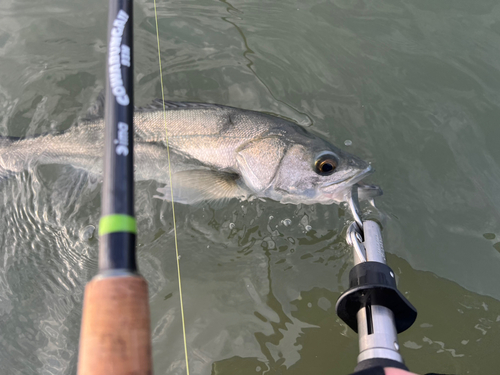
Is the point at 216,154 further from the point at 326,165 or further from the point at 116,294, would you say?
the point at 116,294

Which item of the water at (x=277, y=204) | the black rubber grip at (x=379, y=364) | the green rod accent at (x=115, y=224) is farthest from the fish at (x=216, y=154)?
the green rod accent at (x=115, y=224)

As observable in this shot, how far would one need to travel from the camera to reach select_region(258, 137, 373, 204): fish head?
2.93 m

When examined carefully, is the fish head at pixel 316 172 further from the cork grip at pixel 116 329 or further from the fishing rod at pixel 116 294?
the cork grip at pixel 116 329

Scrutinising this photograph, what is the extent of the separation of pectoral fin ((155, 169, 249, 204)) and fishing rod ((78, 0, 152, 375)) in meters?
1.69

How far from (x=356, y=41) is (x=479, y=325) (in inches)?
126

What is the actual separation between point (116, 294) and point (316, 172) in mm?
2037

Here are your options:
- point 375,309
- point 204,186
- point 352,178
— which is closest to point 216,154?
point 204,186

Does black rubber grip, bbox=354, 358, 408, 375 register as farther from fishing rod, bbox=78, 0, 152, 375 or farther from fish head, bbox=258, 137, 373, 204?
fish head, bbox=258, 137, 373, 204

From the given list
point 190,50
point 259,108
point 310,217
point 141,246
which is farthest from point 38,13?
point 310,217

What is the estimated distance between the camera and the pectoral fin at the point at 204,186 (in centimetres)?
322

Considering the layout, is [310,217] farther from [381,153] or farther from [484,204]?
[484,204]

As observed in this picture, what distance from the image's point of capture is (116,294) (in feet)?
4.00

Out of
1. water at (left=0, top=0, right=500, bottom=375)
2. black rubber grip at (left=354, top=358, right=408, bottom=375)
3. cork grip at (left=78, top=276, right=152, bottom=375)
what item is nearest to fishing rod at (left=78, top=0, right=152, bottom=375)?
cork grip at (left=78, top=276, right=152, bottom=375)

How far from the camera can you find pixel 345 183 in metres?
2.93
